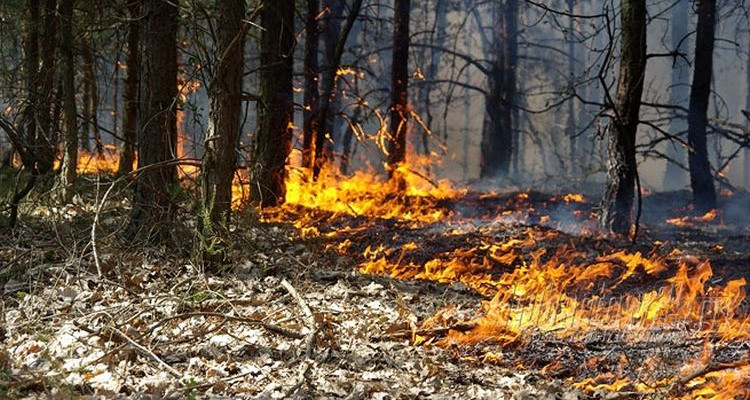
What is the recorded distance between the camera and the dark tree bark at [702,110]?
13.4m

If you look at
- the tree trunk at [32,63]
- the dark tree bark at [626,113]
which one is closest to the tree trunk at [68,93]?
the tree trunk at [32,63]

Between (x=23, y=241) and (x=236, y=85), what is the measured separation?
3.01 m

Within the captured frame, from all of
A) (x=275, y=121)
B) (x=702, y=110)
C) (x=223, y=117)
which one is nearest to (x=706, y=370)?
(x=223, y=117)

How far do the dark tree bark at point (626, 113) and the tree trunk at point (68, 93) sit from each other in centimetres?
719

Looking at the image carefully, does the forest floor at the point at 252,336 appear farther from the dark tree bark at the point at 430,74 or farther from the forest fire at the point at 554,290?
the dark tree bark at the point at 430,74

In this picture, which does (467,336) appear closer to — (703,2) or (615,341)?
(615,341)

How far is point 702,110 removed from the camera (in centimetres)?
1343

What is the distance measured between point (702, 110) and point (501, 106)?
8497 mm

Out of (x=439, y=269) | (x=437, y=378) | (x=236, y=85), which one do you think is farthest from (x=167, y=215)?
(x=437, y=378)

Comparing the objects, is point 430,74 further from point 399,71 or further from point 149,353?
point 149,353

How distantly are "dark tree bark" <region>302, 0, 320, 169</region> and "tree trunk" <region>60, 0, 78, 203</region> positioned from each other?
169 inches

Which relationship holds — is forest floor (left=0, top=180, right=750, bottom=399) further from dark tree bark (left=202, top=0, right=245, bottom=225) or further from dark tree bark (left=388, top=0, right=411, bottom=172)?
dark tree bark (left=388, top=0, right=411, bottom=172)

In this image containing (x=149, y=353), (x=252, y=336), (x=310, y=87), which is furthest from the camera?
(x=310, y=87)

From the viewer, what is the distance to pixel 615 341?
5.09 metres
